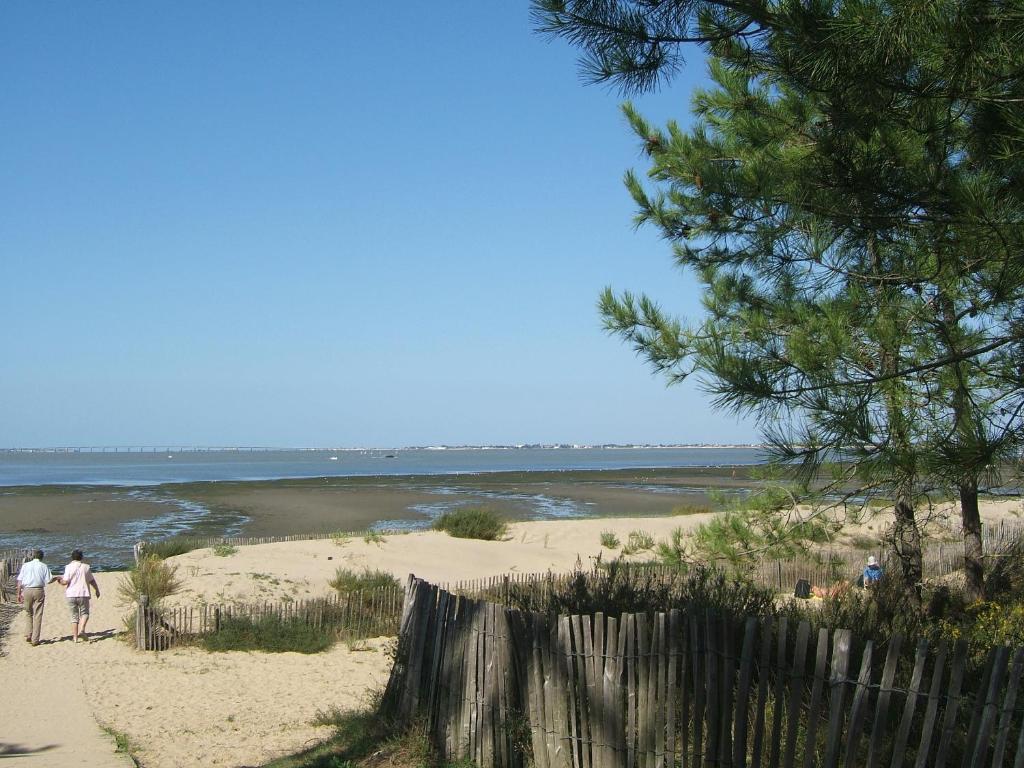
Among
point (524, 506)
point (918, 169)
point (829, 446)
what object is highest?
point (918, 169)

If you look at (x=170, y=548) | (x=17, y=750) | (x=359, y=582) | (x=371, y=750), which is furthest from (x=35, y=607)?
(x=371, y=750)

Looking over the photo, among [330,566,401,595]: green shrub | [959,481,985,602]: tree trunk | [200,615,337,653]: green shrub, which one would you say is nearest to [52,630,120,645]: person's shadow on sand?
[200,615,337,653]: green shrub

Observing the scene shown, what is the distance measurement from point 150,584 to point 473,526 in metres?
13.1

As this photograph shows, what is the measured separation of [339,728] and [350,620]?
7.09m

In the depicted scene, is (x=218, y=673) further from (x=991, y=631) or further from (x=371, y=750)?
(x=991, y=631)

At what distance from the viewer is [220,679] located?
1274cm

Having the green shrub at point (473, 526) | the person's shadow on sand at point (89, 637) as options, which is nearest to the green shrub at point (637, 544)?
the green shrub at point (473, 526)

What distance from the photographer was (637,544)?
1072 inches

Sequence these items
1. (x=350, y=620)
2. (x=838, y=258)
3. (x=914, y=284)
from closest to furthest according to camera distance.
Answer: (x=914, y=284)
(x=838, y=258)
(x=350, y=620)

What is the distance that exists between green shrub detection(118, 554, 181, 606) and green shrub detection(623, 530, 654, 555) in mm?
12173

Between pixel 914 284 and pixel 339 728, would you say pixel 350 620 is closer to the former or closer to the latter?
pixel 339 728

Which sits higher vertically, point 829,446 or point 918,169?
point 918,169

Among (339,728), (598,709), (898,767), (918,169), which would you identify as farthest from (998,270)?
(339,728)

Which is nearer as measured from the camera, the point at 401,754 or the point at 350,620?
the point at 401,754
